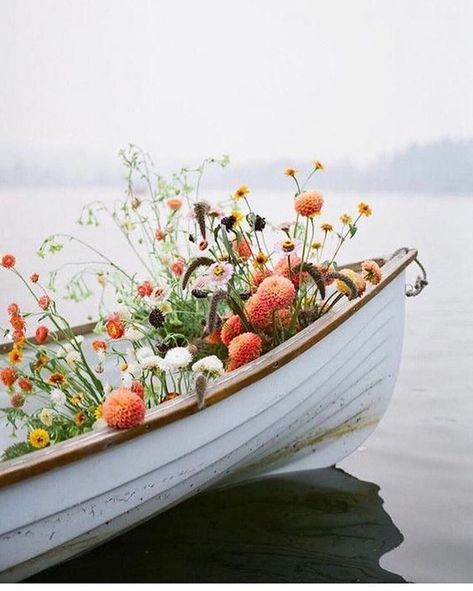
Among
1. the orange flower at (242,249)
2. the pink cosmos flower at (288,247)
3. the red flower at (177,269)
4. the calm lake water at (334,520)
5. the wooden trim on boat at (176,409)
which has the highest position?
the pink cosmos flower at (288,247)

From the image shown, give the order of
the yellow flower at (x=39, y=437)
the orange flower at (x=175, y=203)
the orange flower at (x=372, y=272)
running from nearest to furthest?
the yellow flower at (x=39, y=437) → the orange flower at (x=372, y=272) → the orange flower at (x=175, y=203)

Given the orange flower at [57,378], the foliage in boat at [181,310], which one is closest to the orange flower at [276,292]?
the foliage in boat at [181,310]

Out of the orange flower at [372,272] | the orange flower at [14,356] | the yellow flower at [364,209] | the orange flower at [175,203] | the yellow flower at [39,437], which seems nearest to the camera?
the yellow flower at [39,437]

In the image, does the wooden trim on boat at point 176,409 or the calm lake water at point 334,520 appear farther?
the calm lake water at point 334,520

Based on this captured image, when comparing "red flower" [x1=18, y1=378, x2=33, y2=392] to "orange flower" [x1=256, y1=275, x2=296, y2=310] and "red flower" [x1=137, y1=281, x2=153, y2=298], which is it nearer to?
"red flower" [x1=137, y1=281, x2=153, y2=298]

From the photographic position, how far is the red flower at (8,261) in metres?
1.65

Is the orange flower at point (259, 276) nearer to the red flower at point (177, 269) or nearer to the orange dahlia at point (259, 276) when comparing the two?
the orange dahlia at point (259, 276)

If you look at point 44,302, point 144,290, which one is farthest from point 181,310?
point 44,302

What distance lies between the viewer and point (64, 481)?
52.6 inches

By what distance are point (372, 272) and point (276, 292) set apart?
300mm

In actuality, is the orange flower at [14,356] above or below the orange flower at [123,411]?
above

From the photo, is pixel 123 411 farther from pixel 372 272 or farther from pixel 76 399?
pixel 372 272

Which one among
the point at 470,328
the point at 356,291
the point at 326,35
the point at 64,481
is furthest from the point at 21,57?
the point at 470,328

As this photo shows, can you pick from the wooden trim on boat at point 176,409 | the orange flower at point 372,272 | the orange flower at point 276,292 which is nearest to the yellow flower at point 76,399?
the wooden trim on boat at point 176,409
